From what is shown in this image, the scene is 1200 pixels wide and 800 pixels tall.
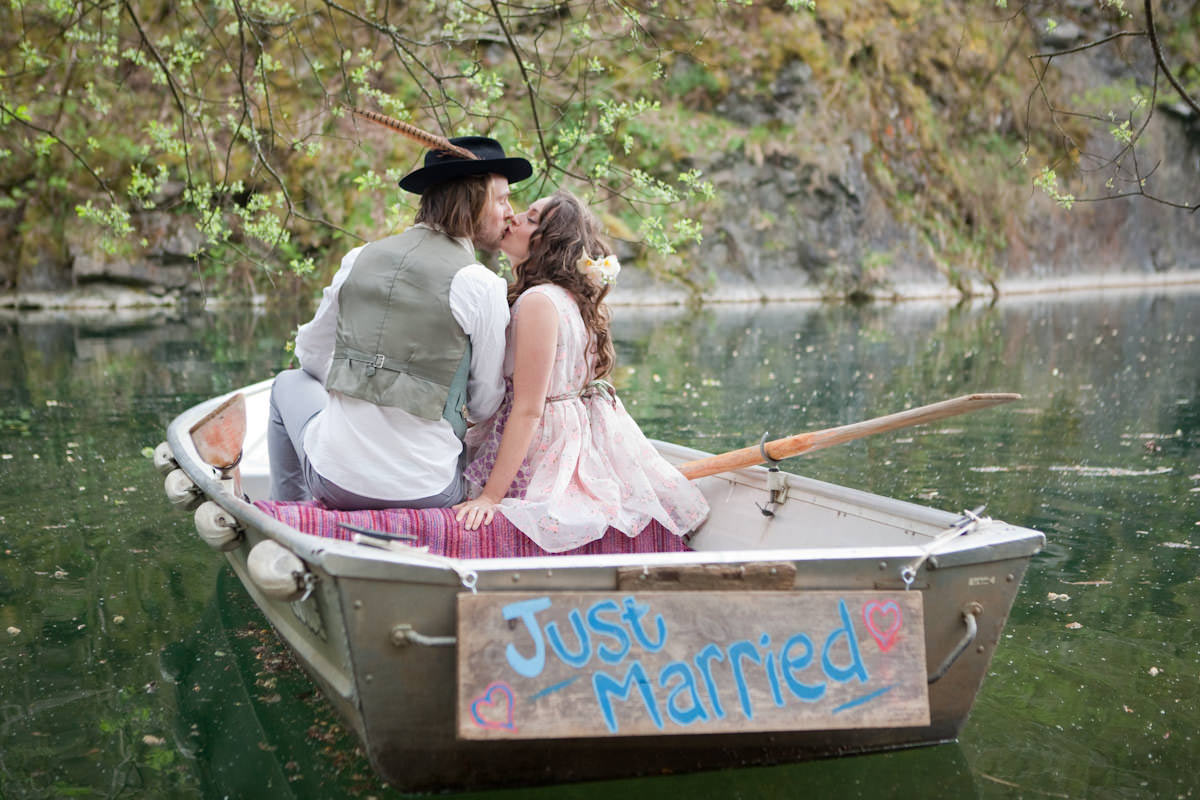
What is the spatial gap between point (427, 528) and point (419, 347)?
53 centimetres

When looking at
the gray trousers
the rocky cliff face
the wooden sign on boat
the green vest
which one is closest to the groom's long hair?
the green vest

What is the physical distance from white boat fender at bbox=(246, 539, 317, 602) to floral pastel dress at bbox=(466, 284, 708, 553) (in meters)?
0.83

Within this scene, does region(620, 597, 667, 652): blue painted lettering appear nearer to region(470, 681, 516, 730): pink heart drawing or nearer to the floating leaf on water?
region(470, 681, 516, 730): pink heart drawing

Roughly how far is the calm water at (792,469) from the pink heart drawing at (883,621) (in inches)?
19.5

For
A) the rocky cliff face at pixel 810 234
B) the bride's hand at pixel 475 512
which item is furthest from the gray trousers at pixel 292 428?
the rocky cliff face at pixel 810 234

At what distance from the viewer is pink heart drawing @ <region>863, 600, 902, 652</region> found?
109 inches

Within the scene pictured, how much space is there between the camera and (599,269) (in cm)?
361

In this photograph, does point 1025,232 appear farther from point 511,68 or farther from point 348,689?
point 348,689

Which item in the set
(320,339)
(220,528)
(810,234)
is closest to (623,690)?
(220,528)

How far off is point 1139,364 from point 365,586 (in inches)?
483

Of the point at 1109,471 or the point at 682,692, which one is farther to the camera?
the point at 1109,471

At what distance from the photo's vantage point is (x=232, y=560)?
427 centimetres

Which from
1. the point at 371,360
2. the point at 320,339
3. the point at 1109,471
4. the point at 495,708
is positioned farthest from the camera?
the point at 1109,471

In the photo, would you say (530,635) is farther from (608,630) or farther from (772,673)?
(772,673)
